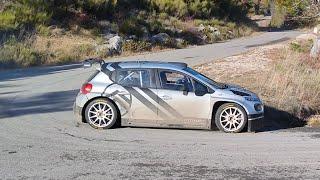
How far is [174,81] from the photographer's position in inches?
415

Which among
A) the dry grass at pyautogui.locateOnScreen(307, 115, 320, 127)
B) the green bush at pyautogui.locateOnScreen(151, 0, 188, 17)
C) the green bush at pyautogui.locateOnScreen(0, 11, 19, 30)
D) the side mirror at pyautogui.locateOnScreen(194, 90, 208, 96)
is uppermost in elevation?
the green bush at pyautogui.locateOnScreen(151, 0, 188, 17)

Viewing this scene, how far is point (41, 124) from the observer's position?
10398 mm

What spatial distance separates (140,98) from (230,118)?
179 centimetres

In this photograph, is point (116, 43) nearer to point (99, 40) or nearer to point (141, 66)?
point (99, 40)

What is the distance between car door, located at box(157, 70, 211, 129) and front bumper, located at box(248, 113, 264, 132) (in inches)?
31.4

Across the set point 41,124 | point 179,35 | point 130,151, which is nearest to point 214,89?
point 130,151

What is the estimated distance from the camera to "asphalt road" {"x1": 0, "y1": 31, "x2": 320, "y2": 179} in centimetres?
718

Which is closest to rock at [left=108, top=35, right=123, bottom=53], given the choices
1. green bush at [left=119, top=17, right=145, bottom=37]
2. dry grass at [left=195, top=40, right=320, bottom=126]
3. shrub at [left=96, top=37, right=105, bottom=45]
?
Answer: shrub at [left=96, top=37, right=105, bottom=45]

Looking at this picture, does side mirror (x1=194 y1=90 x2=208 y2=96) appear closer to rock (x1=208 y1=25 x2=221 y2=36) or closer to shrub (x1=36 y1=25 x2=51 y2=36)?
shrub (x1=36 y1=25 x2=51 y2=36)

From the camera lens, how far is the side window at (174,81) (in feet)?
34.0

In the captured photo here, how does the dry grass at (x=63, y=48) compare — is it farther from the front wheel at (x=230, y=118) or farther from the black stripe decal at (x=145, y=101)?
the front wheel at (x=230, y=118)

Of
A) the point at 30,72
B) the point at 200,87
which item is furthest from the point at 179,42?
the point at 200,87

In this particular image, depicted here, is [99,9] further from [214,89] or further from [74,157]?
[74,157]

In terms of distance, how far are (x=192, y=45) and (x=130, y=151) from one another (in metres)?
26.0
